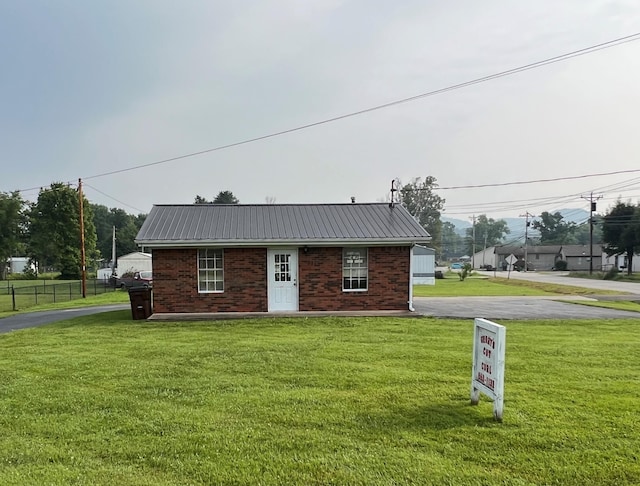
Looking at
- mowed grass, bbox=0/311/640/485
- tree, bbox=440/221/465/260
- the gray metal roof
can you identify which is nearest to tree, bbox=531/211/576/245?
tree, bbox=440/221/465/260

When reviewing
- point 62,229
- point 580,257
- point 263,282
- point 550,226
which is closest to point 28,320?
point 263,282

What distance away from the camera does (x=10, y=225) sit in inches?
2685

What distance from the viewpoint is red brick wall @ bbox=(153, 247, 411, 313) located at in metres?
15.1

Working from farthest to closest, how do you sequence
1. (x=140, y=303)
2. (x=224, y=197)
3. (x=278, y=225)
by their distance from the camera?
(x=224, y=197) → (x=278, y=225) → (x=140, y=303)

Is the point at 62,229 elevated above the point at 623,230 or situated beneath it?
elevated above

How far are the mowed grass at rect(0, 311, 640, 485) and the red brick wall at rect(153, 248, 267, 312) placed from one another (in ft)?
16.7

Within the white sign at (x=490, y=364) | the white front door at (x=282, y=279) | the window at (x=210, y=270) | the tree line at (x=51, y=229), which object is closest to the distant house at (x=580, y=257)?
the tree line at (x=51, y=229)

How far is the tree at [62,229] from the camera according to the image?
58.0 meters

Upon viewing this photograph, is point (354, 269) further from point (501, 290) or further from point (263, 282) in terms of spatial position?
point (501, 290)

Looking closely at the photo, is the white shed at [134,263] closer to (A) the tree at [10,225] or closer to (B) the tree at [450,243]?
(A) the tree at [10,225]

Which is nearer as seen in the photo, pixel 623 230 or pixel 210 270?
pixel 210 270

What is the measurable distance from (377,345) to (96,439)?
6149 mm

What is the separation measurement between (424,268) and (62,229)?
4556cm

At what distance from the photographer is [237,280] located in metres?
15.4
